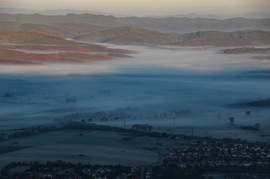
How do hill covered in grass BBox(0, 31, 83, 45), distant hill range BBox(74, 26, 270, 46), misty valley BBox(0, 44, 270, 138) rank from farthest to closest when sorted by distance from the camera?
distant hill range BBox(74, 26, 270, 46) → hill covered in grass BBox(0, 31, 83, 45) → misty valley BBox(0, 44, 270, 138)

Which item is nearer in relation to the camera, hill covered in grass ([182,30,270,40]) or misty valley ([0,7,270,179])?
misty valley ([0,7,270,179])

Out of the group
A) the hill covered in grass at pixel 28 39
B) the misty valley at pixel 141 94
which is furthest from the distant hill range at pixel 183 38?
the misty valley at pixel 141 94

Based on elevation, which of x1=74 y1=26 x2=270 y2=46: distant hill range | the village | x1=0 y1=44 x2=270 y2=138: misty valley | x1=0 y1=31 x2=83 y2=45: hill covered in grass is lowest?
the village

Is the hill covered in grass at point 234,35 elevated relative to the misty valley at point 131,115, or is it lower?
elevated

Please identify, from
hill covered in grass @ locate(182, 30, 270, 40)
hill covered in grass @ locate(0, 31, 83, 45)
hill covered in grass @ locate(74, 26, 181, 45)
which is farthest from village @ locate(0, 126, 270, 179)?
hill covered in grass @ locate(182, 30, 270, 40)

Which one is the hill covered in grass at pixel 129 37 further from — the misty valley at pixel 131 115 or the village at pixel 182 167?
the village at pixel 182 167

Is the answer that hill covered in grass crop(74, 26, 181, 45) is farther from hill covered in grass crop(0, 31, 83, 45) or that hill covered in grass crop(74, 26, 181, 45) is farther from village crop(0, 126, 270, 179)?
village crop(0, 126, 270, 179)

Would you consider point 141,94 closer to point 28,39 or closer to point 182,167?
point 182,167
